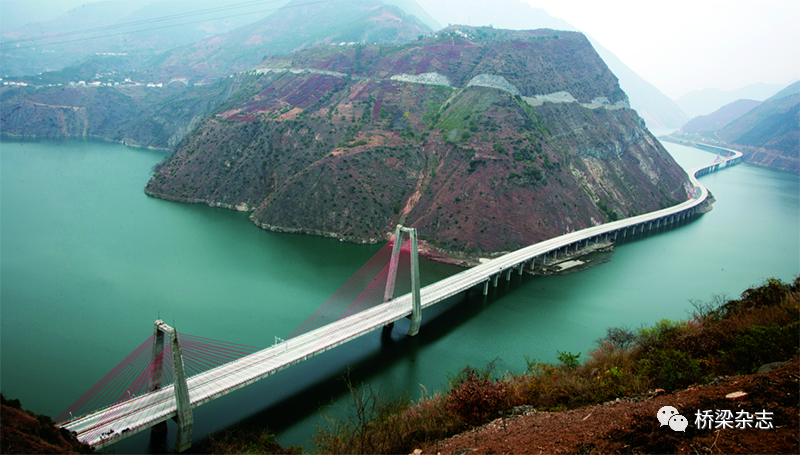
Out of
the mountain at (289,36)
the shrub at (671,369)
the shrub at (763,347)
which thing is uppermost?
the mountain at (289,36)

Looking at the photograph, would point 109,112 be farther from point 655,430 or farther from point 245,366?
point 655,430

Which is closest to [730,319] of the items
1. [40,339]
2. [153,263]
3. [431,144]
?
[40,339]

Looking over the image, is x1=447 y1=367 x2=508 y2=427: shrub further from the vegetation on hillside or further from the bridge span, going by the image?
the vegetation on hillside

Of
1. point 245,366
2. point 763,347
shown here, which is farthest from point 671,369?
point 245,366

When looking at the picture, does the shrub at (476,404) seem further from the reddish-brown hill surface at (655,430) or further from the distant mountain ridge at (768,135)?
the distant mountain ridge at (768,135)

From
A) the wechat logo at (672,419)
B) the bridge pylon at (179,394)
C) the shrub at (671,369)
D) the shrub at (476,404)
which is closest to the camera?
the wechat logo at (672,419)

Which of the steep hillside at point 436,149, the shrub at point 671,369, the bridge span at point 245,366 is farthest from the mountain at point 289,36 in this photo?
the shrub at point 671,369
